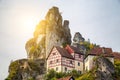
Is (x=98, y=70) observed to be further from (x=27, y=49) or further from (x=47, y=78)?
(x=27, y=49)

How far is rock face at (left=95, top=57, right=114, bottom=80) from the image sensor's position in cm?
5344

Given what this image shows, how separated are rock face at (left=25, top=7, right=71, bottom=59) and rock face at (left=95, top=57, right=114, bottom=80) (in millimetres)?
9137

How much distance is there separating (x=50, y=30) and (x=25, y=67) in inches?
230

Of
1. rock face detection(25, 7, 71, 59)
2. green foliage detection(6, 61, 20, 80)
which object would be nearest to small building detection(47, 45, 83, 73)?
rock face detection(25, 7, 71, 59)

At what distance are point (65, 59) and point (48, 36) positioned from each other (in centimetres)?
605

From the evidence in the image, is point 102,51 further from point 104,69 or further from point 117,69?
point 104,69

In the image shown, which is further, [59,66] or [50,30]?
[50,30]

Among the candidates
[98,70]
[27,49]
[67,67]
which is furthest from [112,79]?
[27,49]

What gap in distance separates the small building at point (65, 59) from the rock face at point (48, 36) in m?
3.45

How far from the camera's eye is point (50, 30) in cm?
6359

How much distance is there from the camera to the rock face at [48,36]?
207 feet

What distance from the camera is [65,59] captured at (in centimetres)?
5809

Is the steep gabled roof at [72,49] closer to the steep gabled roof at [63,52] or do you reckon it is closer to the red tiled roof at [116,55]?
the steep gabled roof at [63,52]

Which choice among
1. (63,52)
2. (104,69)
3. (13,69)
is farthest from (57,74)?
(13,69)
